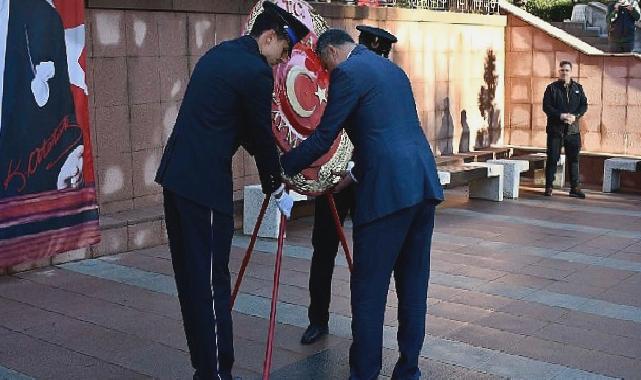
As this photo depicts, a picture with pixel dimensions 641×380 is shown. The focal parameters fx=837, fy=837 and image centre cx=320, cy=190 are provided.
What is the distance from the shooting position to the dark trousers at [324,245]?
5039 millimetres

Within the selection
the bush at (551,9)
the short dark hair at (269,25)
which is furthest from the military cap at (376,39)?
the bush at (551,9)

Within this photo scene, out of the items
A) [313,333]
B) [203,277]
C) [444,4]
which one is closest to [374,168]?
[203,277]

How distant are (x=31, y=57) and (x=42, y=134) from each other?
0.61 meters

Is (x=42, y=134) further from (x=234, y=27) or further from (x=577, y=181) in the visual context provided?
(x=577, y=181)

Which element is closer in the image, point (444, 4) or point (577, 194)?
point (577, 194)

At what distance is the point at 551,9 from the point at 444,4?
10.1m

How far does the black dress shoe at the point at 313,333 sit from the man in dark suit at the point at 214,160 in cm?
107

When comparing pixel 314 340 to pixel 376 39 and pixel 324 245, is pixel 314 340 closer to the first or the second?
pixel 324 245

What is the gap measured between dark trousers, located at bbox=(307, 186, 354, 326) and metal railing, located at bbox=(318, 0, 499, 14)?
20.6 feet

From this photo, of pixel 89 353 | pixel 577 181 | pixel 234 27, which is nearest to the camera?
pixel 89 353

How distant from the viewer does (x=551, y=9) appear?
72.3 ft

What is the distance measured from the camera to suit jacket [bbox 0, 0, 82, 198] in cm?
642

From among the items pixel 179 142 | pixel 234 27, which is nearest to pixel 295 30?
pixel 179 142

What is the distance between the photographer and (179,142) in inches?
155
